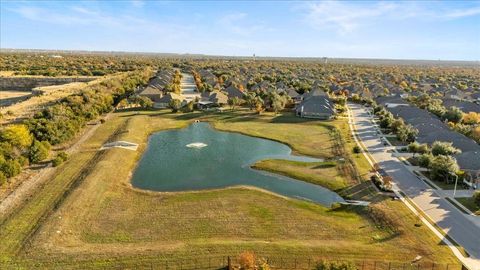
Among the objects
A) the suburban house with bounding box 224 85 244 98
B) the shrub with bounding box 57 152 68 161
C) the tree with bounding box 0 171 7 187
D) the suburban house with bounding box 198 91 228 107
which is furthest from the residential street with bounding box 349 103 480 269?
the suburban house with bounding box 224 85 244 98

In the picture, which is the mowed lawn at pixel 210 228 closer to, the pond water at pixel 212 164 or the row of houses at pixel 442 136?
the pond water at pixel 212 164

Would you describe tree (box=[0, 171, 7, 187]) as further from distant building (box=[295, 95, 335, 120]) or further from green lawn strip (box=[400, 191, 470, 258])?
distant building (box=[295, 95, 335, 120])

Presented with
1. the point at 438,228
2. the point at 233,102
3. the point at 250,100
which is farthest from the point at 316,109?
the point at 438,228

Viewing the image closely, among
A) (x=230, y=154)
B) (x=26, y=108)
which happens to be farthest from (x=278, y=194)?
(x=26, y=108)

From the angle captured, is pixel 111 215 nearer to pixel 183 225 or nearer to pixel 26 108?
pixel 183 225

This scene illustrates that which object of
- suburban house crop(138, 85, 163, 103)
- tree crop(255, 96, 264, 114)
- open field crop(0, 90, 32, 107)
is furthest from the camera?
open field crop(0, 90, 32, 107)

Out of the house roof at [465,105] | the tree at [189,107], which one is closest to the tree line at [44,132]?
the tree at [189,107]
